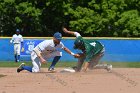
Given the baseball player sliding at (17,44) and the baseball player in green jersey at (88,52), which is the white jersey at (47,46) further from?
the baseball player sliding at (17,44)

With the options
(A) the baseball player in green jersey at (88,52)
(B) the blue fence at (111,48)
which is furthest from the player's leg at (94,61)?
(B) the blue fence at (111,48)

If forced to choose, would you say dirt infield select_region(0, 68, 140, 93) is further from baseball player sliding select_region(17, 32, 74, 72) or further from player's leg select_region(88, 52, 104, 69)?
player's leg select_region(88, 52, 104, 69)

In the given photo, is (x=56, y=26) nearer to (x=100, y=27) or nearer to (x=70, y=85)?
(x=100, y=27)

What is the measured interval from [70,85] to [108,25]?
22.9 meters

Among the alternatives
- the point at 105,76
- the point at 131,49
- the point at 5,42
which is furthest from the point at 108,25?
the point at 105,76

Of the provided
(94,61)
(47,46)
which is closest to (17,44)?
(94,61)

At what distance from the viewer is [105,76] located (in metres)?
14.0

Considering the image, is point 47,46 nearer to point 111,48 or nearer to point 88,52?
point 88,52

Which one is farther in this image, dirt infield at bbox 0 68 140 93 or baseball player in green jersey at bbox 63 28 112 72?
baseball player in green jersey at bbox 63 28 112 72

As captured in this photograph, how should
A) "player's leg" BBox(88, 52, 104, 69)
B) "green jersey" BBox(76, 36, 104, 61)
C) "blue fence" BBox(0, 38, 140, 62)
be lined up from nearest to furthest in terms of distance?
"green jersey" BBox(76, 36, 104, 61), "player's leg" BBox(88, 52, 104, 69), "blue fence" BBox(0, 38, 140, 62)

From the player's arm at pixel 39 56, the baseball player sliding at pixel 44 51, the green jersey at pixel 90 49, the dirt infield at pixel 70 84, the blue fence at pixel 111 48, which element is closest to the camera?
the dirt infield at pixel 70 84

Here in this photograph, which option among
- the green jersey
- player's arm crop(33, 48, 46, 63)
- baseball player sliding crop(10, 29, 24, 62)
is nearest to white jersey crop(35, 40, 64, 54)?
player's arm crop(33, 48, 46, 63)

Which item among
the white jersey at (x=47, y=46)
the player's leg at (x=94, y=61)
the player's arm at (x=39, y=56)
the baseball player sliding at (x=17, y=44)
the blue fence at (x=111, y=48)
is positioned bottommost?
the blue fence at (x=111, y=48)

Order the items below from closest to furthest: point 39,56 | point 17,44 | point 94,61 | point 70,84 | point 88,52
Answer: point 70,84, point 39,56, point 88,52, point 94,61, point 17,44
